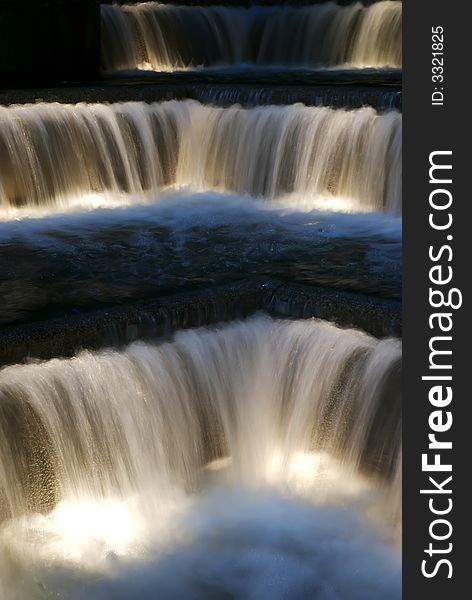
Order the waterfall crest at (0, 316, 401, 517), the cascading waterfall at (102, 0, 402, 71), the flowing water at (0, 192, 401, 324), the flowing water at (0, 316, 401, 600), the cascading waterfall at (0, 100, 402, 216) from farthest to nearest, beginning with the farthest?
the cascading waterfall at (102, 0, 402, 71) < the cascading waterfall at (0, 100, 402, 216) < the flowing water at (0, 192, 401, 324) < the waterfall crest at (0, 316, 401, 517) < the flowing water at (0, 316, 401, 600)

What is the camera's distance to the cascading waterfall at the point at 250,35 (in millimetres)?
13758

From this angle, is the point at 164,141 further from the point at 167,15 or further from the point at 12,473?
the point at 12,473

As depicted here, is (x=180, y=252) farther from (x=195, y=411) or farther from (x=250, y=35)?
(x=250, y=35)

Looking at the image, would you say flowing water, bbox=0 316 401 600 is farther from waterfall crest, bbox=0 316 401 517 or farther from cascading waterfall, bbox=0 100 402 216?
cascading waterfall, bbox=0 100 402 216

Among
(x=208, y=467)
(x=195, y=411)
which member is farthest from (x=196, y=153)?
(x=208, y=467)

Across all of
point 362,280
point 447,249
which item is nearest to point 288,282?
point 362,280

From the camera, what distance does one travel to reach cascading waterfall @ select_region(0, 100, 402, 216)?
948cm

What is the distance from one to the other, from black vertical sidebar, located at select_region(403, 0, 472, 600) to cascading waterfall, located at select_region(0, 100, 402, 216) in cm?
529

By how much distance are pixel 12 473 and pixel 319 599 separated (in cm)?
157

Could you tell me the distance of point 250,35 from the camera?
1497 cm

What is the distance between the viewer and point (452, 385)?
363cm

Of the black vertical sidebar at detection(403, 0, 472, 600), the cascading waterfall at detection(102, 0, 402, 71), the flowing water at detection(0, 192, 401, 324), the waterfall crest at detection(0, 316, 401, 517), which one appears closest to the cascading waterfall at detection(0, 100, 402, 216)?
the flowing water at detection(0, 192, 401, 324)

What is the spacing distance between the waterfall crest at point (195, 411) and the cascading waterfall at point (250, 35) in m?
8.01

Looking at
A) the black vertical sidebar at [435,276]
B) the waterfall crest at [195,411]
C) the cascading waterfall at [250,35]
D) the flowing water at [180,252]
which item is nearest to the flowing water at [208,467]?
the waterfall crest at [195,411]
